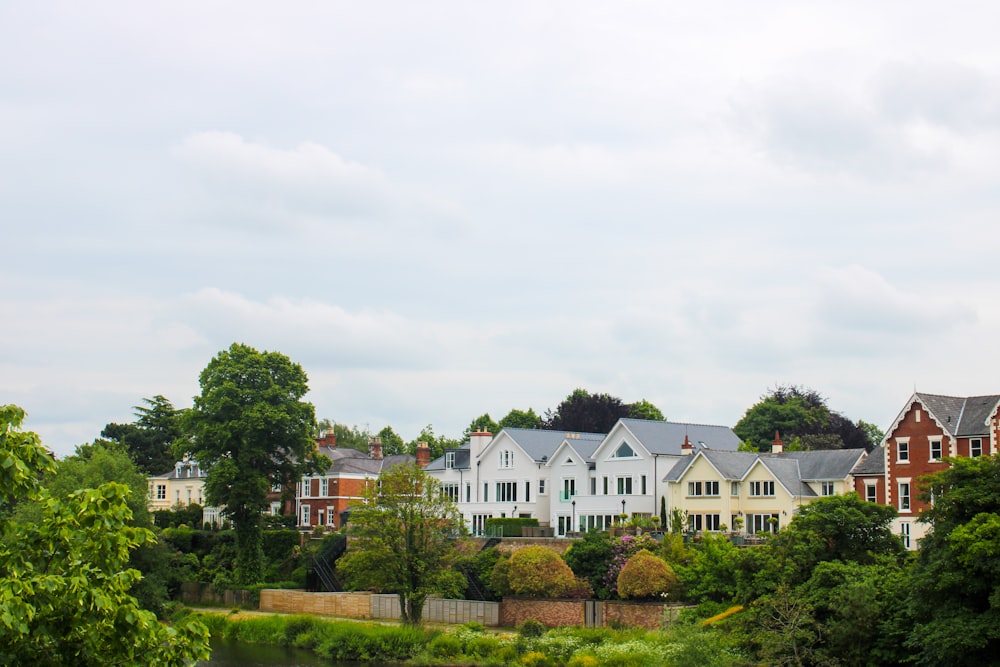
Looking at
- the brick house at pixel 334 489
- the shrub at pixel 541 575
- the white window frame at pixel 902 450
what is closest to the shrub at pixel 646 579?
the shrub at pixel 541 575

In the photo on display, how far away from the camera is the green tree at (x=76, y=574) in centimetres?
1164

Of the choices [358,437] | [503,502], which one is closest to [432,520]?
[503,502]

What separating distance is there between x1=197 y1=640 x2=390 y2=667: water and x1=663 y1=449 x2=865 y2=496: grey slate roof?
2641cm

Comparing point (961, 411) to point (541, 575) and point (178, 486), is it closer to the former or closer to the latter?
point (541, 575)

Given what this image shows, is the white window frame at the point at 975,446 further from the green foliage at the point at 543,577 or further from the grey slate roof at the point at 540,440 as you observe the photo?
the grey slate roof at the point at 540,440

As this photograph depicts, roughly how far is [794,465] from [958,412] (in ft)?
35.4

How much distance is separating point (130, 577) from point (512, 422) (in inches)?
3950

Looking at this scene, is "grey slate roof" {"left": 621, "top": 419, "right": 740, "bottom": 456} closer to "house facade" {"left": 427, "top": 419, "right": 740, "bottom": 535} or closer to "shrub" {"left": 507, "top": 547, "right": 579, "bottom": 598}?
"house facade" {"left": 427, "top": 419, "right": 740, "bottom": 535}

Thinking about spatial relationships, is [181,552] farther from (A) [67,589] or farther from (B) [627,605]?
(A) [67,589]

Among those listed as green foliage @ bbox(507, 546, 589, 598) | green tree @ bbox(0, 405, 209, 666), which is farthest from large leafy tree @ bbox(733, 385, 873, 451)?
green tree @ bbox(0, 405, 209, 666)

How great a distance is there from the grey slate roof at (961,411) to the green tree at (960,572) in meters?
23.4

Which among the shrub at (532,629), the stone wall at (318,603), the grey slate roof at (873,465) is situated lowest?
the stone wall at (318,603)

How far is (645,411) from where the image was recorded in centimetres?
10662

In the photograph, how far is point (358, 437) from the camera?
157500mm
